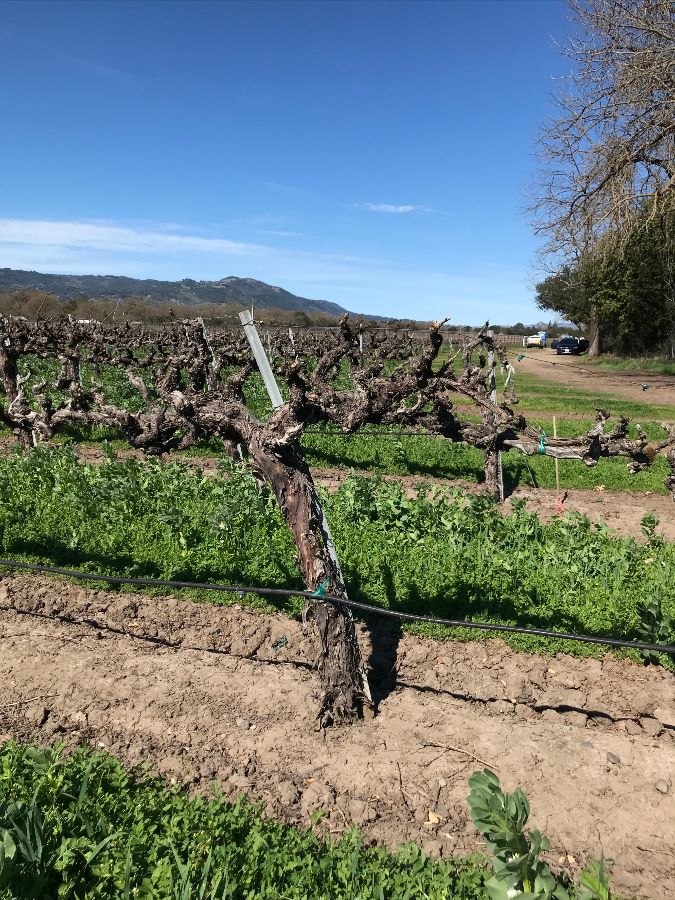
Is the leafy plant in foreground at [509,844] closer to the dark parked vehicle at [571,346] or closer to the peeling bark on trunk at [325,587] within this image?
the peeling bark on trunk at [325,587]

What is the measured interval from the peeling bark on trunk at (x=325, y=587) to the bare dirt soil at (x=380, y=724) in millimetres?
225

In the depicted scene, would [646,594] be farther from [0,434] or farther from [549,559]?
[0,434]

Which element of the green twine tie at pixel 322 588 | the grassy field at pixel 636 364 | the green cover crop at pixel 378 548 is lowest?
the green cover crop at pixel 378 548

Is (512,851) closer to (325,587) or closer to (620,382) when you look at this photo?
(325,587)

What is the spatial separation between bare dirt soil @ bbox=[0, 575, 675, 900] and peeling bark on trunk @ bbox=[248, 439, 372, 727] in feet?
0.74

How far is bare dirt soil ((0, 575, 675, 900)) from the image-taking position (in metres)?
4.02

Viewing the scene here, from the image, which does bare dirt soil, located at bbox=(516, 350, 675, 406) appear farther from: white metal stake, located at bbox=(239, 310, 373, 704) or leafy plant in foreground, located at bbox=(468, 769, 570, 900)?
leafy plant in foreground, located at bbox=(468, 769, 570, 900)

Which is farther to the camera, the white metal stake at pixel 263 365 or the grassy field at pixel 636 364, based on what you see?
the grassy field at pixel 636 364

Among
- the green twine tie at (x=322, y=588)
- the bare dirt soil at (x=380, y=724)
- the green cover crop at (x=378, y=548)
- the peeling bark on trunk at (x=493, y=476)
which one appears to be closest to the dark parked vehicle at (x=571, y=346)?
the peeling bark on trunk at (x=493, y=476)

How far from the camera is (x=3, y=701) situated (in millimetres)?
5168

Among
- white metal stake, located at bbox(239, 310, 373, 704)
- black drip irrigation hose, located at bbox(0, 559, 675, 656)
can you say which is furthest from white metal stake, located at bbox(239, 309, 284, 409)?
black drip irrigation hose, located at bbox(0, 559, 675, 656)

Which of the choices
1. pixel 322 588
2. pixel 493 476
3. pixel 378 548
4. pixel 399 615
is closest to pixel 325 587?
pixel 322 588

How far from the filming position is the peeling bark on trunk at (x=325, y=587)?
4.92 metres

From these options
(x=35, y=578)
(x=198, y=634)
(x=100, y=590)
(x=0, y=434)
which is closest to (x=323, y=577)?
(x=198, y=634)
